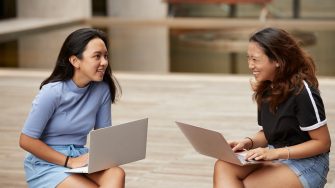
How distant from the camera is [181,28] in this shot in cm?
1970

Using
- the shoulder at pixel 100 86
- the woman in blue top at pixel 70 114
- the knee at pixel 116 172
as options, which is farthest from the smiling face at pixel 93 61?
the knee at pixel 116 172

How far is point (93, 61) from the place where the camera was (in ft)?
13.3

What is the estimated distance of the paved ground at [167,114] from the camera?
5.88 meters

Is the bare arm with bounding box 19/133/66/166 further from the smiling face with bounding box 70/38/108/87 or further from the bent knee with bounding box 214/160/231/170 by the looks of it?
the bent knee with bounding box 214/160/231/170

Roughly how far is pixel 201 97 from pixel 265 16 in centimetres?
1107

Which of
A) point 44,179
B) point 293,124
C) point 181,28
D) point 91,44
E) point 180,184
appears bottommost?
point 181,28

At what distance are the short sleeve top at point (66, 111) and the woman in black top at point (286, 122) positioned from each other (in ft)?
2.21

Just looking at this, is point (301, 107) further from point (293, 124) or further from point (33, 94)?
point (33, 94)

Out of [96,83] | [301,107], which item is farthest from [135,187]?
[301,107]

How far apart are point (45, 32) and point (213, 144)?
15.8m

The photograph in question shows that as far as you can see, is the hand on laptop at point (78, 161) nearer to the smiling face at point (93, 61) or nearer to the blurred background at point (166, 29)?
the smiling face at point (93, 61)

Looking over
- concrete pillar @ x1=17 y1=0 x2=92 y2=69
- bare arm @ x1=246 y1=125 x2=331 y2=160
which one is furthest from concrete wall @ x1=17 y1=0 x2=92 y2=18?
bare arm @ x1=246 y1=125 x2=331 y2=160

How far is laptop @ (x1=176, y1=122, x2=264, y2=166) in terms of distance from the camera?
384 centimetres

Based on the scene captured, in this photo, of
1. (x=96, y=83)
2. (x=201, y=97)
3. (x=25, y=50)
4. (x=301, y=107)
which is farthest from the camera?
(x=25, y=50)
